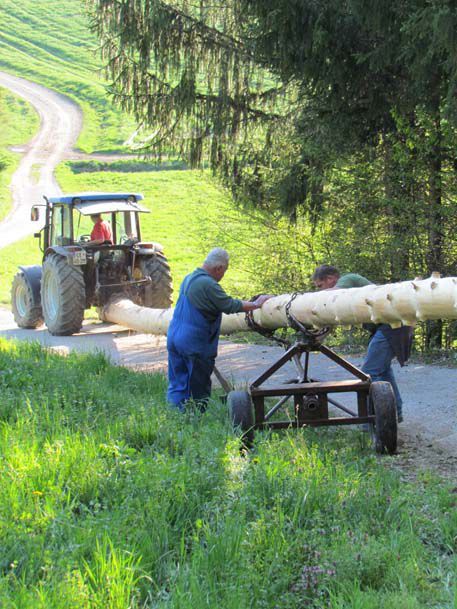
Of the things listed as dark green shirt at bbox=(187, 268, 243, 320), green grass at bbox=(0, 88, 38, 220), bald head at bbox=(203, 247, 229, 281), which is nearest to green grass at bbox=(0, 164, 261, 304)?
green grass at bbox=(0, 88, 38, 220)

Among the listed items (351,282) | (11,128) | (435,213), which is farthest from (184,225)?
(11,128)

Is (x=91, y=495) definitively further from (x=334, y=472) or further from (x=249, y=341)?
(x=249, y=341)

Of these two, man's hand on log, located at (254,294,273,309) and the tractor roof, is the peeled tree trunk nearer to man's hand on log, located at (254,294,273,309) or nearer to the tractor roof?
man's hand on log, located at (254,294,273,309)

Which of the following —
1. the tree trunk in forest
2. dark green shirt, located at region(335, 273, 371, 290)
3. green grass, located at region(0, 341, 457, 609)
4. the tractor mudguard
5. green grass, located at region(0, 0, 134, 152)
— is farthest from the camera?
green grass, located at region(0, 0, 134, 152)

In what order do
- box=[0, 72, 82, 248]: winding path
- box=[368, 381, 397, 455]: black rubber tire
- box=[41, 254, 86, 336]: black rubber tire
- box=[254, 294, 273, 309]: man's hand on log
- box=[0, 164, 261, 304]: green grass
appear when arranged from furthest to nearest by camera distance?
box=[0, 72, 82, 248]: winding path < box=[0, 164, 261, 304]: green grass < box=[41, 254, 86, 336]: black rubber tire < box=[254, 294, 273, 309]: man's hand on log < box=[368, 381, 397, 455]: black rubber tire

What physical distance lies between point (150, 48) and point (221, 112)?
149 cm

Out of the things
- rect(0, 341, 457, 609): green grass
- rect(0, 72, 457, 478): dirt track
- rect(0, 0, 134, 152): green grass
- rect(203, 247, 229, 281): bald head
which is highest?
rect(0, 0, 134, 152): green grass

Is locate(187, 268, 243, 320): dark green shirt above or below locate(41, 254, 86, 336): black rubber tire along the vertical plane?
above

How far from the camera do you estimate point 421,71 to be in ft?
31.0

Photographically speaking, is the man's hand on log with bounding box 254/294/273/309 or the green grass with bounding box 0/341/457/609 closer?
the green grass with bounding box 0/341/457/609

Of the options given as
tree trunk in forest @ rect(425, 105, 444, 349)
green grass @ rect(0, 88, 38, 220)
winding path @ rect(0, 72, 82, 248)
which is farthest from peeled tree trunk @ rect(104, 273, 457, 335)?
green grass @ rect(0, 88, 38, 220)

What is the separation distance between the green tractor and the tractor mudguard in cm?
28

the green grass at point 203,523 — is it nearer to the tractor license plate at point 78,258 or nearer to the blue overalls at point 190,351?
the blue overalls at point 190,351

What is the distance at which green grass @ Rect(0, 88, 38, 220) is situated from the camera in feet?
170
